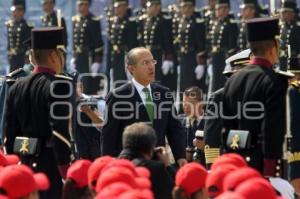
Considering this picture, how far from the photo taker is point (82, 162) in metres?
9.64

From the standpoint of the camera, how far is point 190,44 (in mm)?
26203

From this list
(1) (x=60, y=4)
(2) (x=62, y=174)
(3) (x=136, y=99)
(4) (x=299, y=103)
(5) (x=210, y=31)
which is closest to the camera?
(2) (x=62, y=174)

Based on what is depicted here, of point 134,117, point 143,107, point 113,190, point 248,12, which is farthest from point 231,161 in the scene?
point 248,12

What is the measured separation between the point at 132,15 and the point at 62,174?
55.7 feet

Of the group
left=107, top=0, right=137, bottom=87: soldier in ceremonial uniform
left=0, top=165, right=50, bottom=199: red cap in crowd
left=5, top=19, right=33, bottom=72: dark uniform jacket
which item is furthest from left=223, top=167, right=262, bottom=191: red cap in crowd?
left=5, top=19, right=33, bottom=72: dark uniform jacket

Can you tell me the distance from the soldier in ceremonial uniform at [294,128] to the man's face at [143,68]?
1910 mm

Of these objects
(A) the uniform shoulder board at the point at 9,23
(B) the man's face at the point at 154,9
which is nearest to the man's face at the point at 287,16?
(B) the man's face at the point at 154,9

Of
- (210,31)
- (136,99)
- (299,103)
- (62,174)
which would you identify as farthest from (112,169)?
(210,31)

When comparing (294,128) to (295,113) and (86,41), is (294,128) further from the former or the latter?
(86,41)

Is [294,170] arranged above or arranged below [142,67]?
below

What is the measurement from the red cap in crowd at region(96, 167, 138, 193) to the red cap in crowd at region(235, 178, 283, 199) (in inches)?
27.5

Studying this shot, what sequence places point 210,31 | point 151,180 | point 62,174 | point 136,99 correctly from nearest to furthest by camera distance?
1. point 151,180
2. point 62,174
3. point 136,99
4. point 210,31

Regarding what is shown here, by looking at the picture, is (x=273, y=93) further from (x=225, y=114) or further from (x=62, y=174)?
(x=62, y=174)

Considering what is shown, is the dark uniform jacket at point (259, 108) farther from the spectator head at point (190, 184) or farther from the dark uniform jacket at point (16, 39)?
the dark uniform jacket at point (16, 39)
